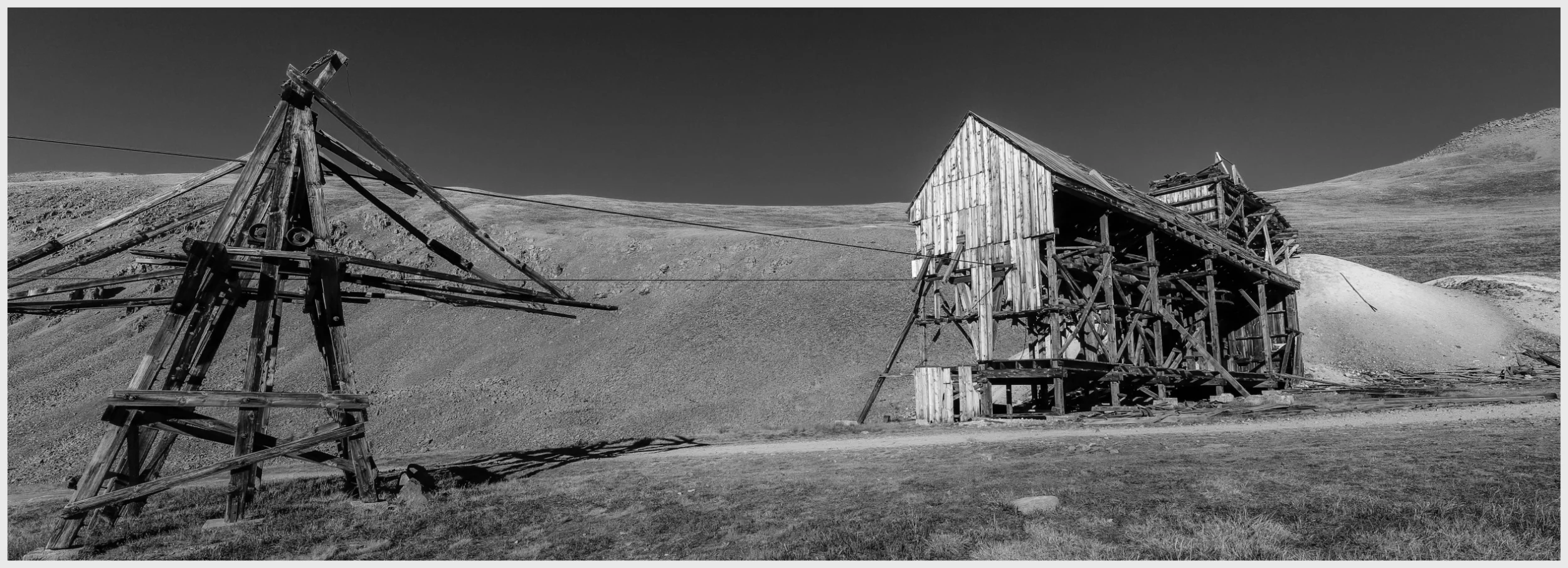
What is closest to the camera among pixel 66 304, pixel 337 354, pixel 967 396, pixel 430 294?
pixel 66 304

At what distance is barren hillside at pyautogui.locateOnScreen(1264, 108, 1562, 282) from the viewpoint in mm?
51625

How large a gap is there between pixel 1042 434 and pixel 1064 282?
1066 centimetres

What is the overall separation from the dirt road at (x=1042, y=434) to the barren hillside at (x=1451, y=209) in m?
38.0

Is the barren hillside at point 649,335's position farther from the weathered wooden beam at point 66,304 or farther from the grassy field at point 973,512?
the grassy field at point 973,512

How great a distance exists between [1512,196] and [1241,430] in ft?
302

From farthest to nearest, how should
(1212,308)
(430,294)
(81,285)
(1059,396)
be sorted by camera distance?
(1212,308) < (1059,396) < (430,294) < (81,285)

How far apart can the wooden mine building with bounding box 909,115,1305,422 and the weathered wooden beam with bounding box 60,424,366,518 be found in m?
17.9

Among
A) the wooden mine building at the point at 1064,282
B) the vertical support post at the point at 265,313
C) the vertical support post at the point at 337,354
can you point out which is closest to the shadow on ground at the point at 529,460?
the vertical support post at the point at 337,354

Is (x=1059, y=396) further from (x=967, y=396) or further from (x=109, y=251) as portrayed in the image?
(x=109, y=251)

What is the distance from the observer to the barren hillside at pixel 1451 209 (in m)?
51.6

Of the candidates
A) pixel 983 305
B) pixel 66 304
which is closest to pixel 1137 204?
pixel 983 305

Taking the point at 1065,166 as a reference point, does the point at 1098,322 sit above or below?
below

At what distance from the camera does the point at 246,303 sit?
11305 mm

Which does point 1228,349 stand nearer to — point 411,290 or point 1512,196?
point 411,290
